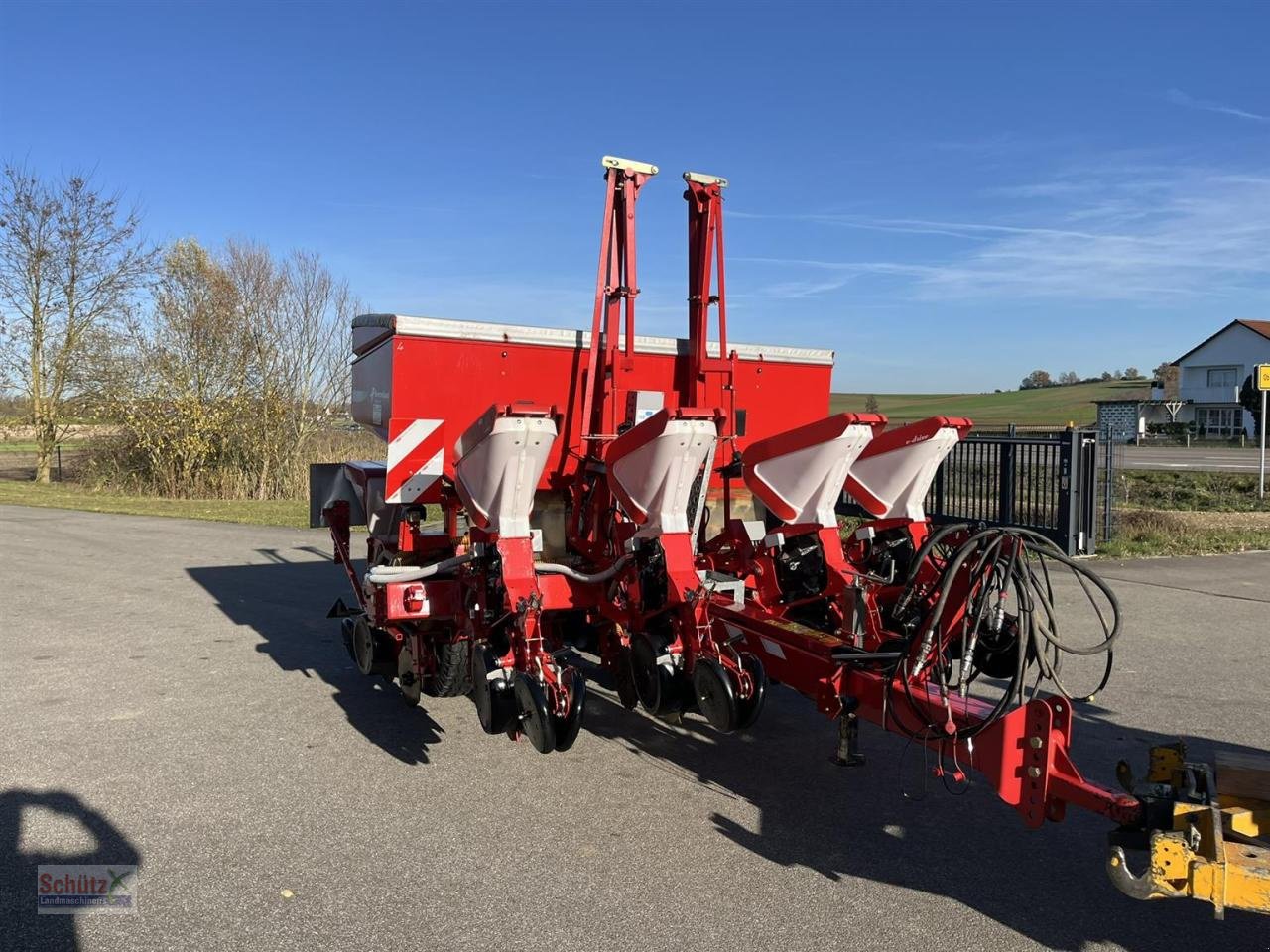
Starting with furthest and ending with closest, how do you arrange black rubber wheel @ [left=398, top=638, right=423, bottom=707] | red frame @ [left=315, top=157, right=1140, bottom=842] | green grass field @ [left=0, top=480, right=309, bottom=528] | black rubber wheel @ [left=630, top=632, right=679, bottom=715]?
green grass field @ [left=0, top=480, right=309, bottom=528] → black rubber wheel @ [left=398, top=638, right=423, bottom=707] → black rubber wheel @ [left=630, top=632, right=679, bottom=715] → red frame @ [left=315, top=157, right=1140, bottom=842]

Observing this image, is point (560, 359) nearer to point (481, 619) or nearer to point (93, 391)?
point (481, 619)

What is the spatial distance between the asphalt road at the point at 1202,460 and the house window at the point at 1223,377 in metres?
26.5

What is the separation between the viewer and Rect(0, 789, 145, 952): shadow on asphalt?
3176mm

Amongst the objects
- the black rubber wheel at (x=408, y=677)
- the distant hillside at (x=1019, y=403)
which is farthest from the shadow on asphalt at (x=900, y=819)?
the distant hillside at (x=1019, y=403)

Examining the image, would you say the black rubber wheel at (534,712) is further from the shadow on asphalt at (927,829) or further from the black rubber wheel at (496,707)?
the shadow on asphalt at (927,829)

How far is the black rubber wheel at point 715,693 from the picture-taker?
4164 millimetres

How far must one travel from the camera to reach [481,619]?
16.1 ft

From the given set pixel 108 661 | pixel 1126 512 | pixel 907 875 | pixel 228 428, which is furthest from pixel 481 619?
pixel 228 428

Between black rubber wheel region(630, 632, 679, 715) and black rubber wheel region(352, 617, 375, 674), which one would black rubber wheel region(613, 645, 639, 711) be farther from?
black rubber wheel region(352, 617, 375, 674)

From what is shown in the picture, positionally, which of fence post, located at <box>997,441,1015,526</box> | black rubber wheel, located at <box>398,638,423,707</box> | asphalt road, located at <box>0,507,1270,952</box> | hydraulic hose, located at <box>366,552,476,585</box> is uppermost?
fence post, located at <box>997,441,1015,526</box>

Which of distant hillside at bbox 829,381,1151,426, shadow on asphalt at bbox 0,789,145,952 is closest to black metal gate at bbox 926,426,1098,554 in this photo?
shadow on asphalt at bbox 0,789,145,952

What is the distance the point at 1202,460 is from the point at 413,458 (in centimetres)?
3380

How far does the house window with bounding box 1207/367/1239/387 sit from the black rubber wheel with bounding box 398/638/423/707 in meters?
70.2

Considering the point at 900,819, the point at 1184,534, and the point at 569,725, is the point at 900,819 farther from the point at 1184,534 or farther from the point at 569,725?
the point at 1184,534
